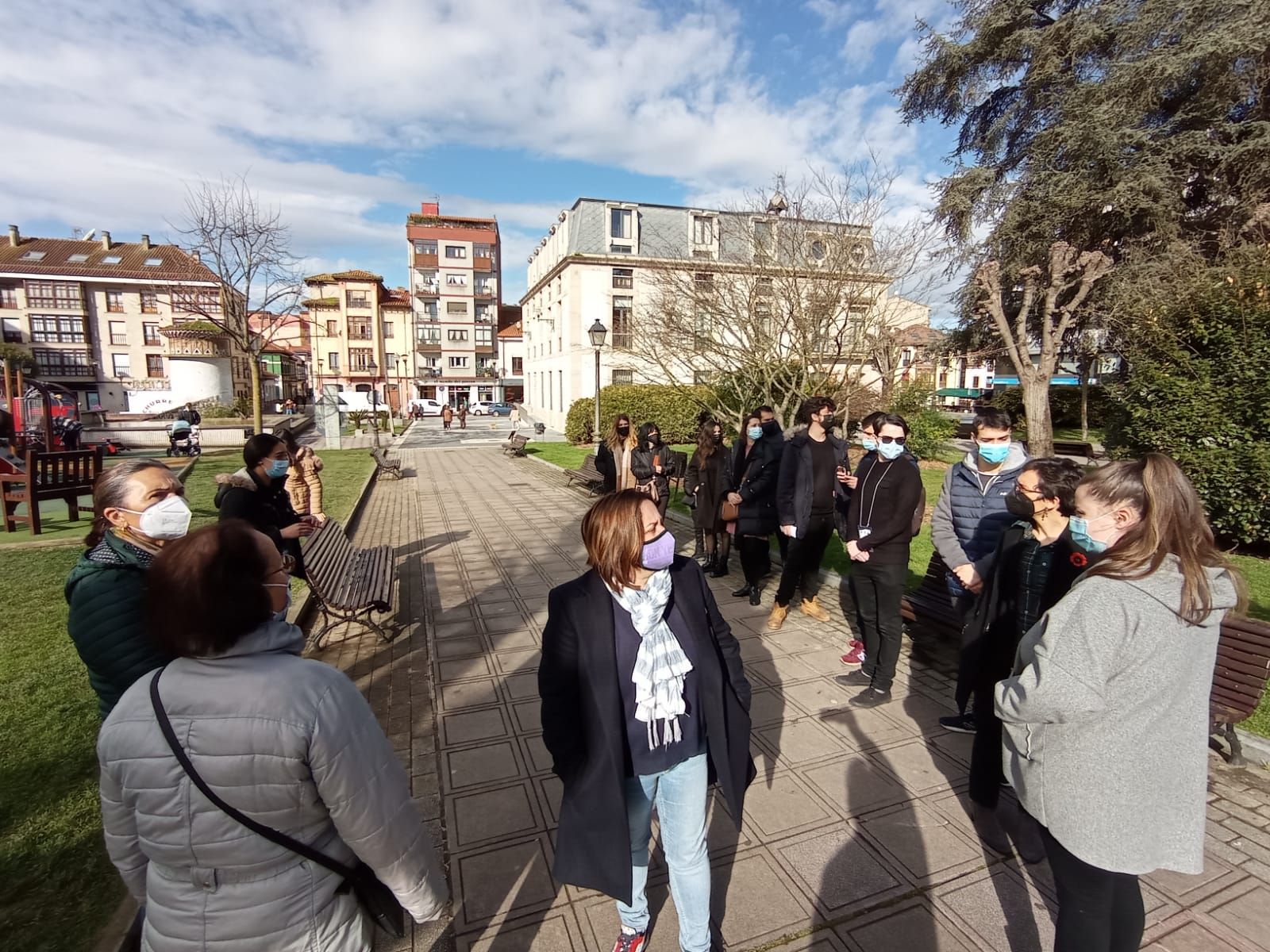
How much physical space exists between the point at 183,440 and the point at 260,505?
1833 cm

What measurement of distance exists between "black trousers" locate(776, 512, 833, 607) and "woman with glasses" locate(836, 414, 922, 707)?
94cm

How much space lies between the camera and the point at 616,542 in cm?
202

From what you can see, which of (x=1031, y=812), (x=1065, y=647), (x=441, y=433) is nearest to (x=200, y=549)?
(x=1065, y=647)

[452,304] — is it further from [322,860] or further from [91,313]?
[322,860]

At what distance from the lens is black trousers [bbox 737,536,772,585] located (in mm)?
A: 5938

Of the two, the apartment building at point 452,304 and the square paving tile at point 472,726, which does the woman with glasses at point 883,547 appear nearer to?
the square paving tile at point 472,726

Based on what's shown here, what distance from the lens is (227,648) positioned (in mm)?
1349

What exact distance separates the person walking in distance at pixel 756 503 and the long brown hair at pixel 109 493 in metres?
4.55

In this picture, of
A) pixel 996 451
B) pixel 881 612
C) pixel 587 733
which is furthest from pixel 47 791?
pixel 996 451

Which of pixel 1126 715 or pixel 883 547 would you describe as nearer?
pixel 1126 715

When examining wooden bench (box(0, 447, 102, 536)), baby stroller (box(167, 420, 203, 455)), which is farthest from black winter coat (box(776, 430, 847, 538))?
baby stroller (box(167, 420, 203, 455))

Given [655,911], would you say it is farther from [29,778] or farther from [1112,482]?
[29,778]

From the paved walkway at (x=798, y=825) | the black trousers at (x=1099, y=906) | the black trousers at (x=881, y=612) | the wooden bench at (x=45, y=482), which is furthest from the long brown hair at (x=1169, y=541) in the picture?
the wooden bench at (x=45, y=482)

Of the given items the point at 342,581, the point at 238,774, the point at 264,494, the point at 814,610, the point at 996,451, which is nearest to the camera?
the point at 238,774
